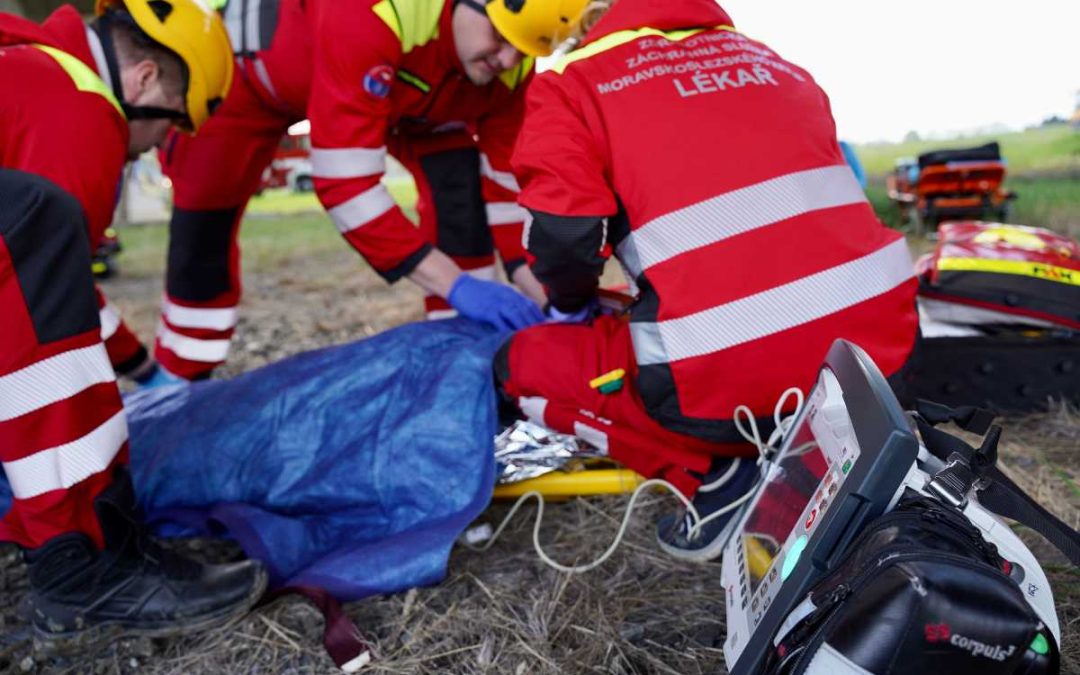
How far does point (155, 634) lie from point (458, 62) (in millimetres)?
1502

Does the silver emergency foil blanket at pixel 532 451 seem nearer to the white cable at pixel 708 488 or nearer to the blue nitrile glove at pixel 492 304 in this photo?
the white cable at pixel 708 488

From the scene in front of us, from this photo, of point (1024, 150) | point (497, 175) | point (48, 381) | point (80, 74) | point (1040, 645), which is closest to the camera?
point (1040, 645)

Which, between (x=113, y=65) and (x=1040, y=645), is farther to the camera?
(x=113, y=65)

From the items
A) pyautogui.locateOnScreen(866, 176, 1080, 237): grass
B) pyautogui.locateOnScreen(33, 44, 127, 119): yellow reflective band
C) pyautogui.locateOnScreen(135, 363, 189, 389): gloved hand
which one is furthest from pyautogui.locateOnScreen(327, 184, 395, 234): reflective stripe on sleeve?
pyautogui.locateOnScreen(866, 176, 1080, 237): grass

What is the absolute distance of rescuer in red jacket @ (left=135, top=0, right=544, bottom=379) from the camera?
1897mm

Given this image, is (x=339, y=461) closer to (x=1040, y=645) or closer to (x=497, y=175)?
(x=497, y=175)

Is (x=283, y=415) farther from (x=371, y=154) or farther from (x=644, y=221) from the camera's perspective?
(x=644, y=221)

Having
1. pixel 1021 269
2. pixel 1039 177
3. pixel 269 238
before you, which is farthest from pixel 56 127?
pixel 269 238

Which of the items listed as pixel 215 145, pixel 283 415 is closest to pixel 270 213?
pixel 215 145

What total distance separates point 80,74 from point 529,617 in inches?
49.8

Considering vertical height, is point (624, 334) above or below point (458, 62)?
below

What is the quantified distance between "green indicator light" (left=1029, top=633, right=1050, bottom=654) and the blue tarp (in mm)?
988

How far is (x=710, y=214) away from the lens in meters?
1.36

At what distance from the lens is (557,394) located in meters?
1.66
